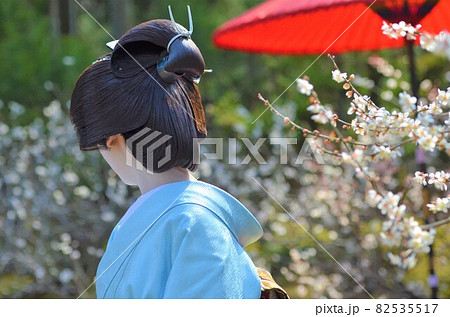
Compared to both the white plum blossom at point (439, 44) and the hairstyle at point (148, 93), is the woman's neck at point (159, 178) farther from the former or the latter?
the white plum blossom at point (439, 44)

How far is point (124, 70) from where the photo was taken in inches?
48.6

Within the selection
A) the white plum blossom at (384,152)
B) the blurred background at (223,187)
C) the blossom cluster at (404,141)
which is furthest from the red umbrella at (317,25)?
→ the white plum blossom at (384,152)

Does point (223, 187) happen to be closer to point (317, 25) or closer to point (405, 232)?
point (317, 25)

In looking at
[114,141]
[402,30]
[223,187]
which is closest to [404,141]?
[402,30]

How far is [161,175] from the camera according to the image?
1257 mm

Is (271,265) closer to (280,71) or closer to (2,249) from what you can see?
(2,249)

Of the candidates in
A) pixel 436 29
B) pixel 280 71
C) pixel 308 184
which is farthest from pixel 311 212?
pixel 280 71

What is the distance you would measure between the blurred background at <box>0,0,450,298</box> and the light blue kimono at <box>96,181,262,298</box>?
1.77 metres

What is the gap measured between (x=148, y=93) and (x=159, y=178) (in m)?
0.16

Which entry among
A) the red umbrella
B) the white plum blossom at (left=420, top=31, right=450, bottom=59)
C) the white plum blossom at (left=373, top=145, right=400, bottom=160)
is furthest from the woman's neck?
the red umbrella

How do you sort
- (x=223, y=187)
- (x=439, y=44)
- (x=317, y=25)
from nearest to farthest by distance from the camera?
1. (x=439, y=44)
2. (x=317, y=25)
3. (x=223, y=187)

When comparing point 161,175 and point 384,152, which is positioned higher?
point 384,152

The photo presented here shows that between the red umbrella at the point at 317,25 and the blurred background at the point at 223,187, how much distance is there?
0.70 metres

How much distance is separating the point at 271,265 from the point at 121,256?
2.04m
